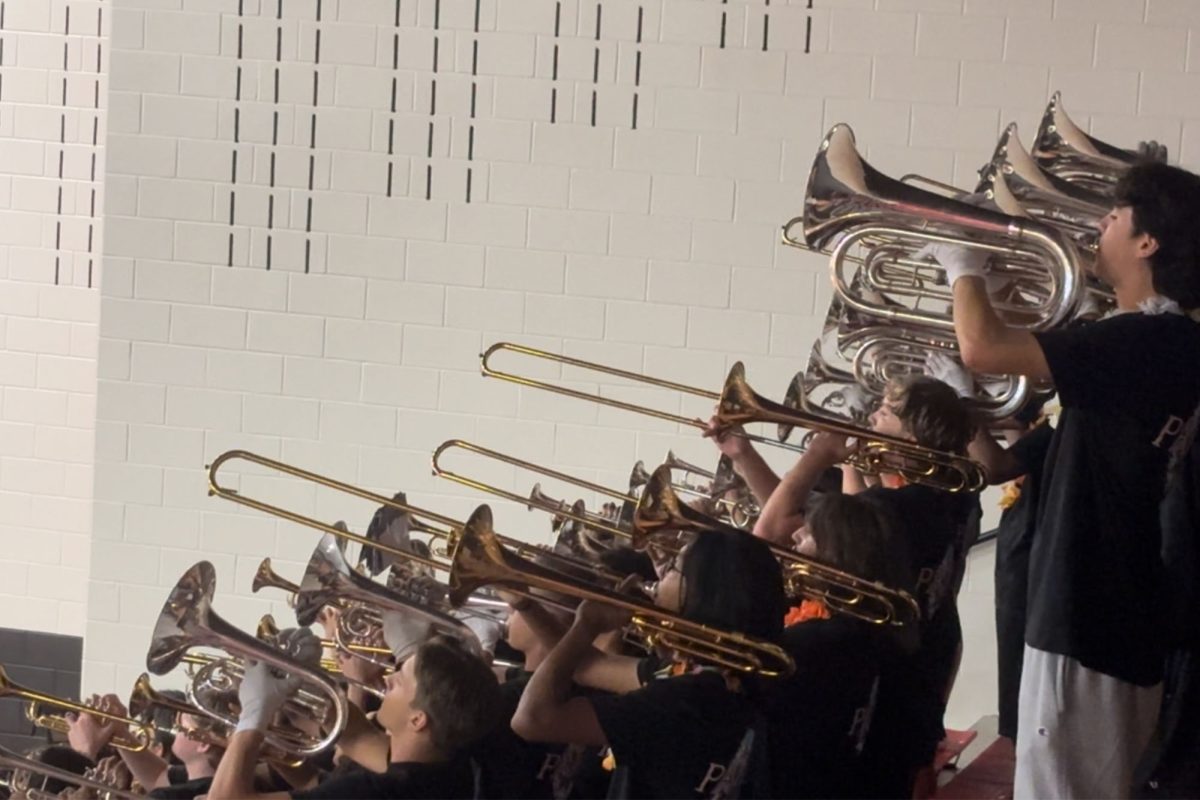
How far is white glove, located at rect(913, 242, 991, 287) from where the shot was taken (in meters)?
3.59

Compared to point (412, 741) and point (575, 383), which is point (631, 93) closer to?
point (575, 383)

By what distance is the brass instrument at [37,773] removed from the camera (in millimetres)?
3836

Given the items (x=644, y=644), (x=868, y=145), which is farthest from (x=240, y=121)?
(x=644, y=644)

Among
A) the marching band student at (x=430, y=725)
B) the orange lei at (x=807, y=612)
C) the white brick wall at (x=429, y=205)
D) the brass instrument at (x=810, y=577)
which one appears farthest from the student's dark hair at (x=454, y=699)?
the white brick wall at (x=429, y=205)

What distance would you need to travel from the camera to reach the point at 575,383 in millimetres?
6480

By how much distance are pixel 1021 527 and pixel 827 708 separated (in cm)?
126

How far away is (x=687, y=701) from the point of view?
3.05 meters

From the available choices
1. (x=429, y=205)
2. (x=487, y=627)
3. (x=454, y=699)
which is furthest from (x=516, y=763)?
(x=429, y=205)

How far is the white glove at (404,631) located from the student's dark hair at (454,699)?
1.30 feet

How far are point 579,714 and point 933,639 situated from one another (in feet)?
4.03

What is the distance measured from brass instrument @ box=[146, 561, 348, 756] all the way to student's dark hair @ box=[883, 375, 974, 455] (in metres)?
1.43

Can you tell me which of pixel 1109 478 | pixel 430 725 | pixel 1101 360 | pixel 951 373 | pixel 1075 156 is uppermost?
pixel 1075 156

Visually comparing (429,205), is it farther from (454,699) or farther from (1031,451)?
(454,699)

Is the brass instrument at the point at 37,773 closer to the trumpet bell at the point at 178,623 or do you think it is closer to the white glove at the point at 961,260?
the trumpet bell at the point at 178,623
